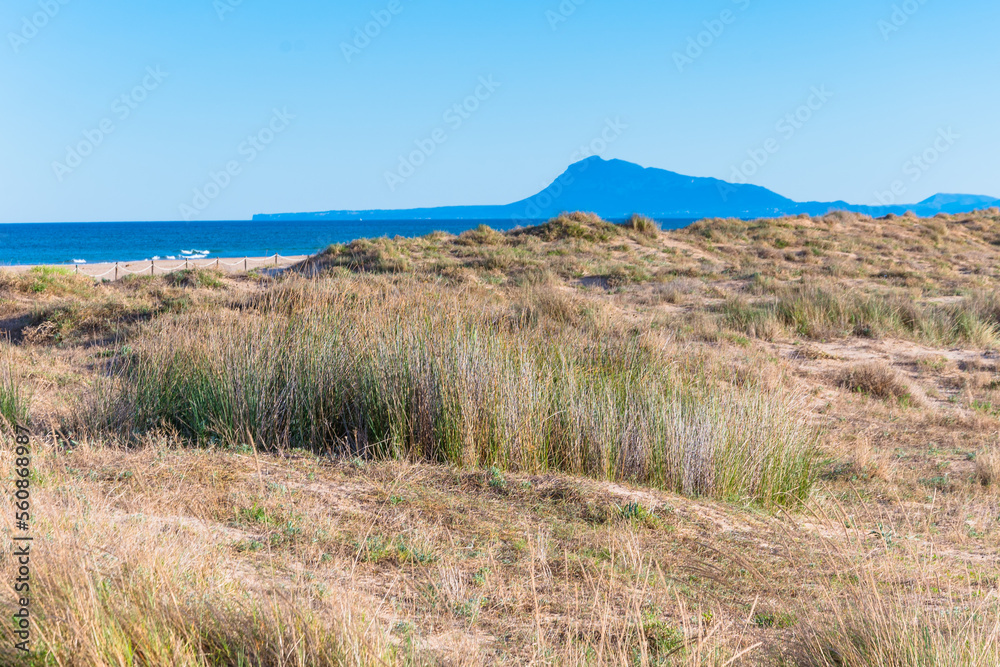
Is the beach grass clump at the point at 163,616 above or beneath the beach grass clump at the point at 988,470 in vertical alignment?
above

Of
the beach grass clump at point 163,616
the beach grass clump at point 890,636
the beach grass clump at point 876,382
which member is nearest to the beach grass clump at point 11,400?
the beach grass clump at point 163,616

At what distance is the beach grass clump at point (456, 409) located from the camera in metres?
5.80

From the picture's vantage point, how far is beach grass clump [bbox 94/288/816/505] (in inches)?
228

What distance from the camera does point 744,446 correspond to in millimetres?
6074

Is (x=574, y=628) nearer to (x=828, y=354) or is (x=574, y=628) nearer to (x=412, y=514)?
(x=412, y=514)

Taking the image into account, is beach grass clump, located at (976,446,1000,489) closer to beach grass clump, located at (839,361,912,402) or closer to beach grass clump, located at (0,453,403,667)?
beach grass clump, located at (839,361,912,402)

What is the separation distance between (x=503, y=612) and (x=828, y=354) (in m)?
10.6

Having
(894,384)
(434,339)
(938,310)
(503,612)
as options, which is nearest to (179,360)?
(434,339)

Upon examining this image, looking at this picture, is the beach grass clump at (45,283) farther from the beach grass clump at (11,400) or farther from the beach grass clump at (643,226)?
the beach grass clump at (643,226)

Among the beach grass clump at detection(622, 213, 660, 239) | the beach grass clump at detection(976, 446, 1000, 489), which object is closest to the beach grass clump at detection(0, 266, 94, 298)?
the beach grass clump at detection(976, 446, 1000, 489)

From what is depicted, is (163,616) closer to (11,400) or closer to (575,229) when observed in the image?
(11,400)

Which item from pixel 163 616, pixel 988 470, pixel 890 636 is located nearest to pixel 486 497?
pixel 163 616

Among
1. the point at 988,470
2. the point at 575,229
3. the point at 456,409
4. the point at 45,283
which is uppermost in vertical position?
the point at 575,229

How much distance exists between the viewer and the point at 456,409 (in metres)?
5.75
